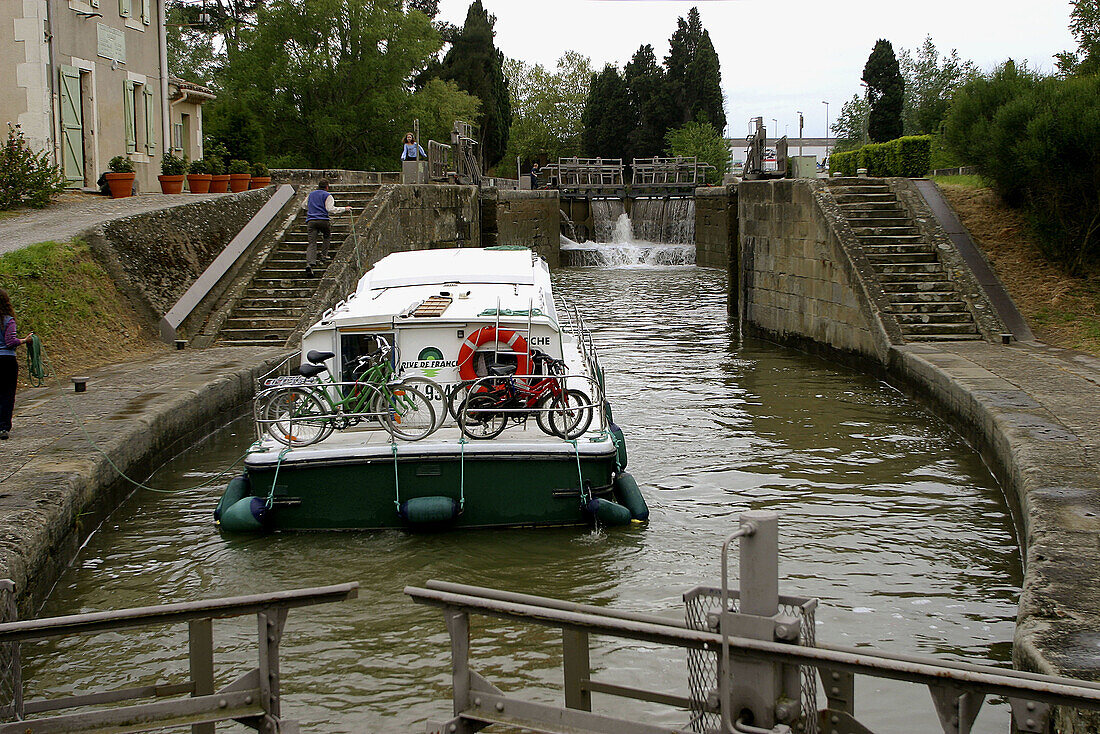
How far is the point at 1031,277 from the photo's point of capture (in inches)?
673

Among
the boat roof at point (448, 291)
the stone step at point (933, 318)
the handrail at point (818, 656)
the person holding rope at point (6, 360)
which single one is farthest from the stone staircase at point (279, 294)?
the handrail at point (818, 656)

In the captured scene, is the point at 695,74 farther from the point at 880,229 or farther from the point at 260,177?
the point at 880,229

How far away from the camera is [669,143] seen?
2753 inches

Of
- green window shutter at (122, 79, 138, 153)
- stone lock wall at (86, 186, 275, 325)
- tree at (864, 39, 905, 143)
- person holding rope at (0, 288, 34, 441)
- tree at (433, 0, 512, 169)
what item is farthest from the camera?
tree at (433, 0, 512, 169)

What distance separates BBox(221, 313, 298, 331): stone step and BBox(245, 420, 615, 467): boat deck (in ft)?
27.8

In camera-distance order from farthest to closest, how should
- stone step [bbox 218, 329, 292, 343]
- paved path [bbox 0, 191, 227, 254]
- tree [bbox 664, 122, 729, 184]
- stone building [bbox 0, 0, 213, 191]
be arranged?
tree [bbox 664, 122, 729, 184], stone building [bbox 0, 0, 213, 191], stone step [bbox 218, 329, 292, 343], paved path [bbox 0, 191, 227, 254]

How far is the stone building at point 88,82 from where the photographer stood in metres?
21.1

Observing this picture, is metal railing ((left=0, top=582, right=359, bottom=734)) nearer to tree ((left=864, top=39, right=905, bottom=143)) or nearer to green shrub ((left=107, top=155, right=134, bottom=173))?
green shrub ((left=107, top=155, right=134, bottom=173))

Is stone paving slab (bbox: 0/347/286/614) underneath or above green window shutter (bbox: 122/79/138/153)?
underneath

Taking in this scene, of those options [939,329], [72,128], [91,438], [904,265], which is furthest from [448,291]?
[72,128]

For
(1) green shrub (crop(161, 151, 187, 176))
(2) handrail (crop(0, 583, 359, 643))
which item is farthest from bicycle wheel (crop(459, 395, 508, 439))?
(1) green shrub (crop(161, 151, 187, 176))

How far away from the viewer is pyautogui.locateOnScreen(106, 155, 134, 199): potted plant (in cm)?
2206

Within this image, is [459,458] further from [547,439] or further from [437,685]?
[437,685]

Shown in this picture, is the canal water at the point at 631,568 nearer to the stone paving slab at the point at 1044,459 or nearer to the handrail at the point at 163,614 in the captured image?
the stone paving slab at the point at 1044,459
